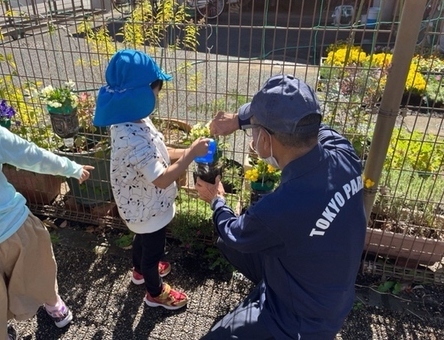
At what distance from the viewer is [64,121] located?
9.98 feet

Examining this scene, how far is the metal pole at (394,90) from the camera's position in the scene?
207 centimetres

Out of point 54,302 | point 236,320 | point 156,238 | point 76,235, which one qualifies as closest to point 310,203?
point 236,320

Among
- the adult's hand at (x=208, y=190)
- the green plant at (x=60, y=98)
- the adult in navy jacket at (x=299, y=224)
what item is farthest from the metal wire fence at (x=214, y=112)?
the adult in navy jacket at (x=299, y=224)

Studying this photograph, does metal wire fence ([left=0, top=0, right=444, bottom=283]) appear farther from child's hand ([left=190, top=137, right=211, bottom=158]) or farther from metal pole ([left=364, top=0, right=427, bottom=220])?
A: child's hand ([left=190, top=137, right=211, bottom=158])

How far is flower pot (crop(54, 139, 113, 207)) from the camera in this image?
3.15m

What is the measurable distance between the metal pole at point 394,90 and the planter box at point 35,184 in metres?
2.43

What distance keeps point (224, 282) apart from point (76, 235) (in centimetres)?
127

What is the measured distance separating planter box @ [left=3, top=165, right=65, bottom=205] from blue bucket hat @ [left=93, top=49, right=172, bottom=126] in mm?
1554

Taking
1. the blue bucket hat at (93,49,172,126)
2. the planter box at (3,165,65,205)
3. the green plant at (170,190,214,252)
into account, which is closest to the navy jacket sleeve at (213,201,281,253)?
the blue bucket hat at (93,49,172,126)

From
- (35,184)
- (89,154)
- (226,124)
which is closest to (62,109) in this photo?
(89,154)

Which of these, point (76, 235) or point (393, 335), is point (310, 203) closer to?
point (393, 335)

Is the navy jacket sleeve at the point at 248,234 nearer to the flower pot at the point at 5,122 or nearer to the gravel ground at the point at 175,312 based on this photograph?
the gravel ground at the point at 175,312

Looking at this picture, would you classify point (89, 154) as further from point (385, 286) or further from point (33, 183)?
point (385, 286)

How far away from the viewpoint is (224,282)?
2.90 m
